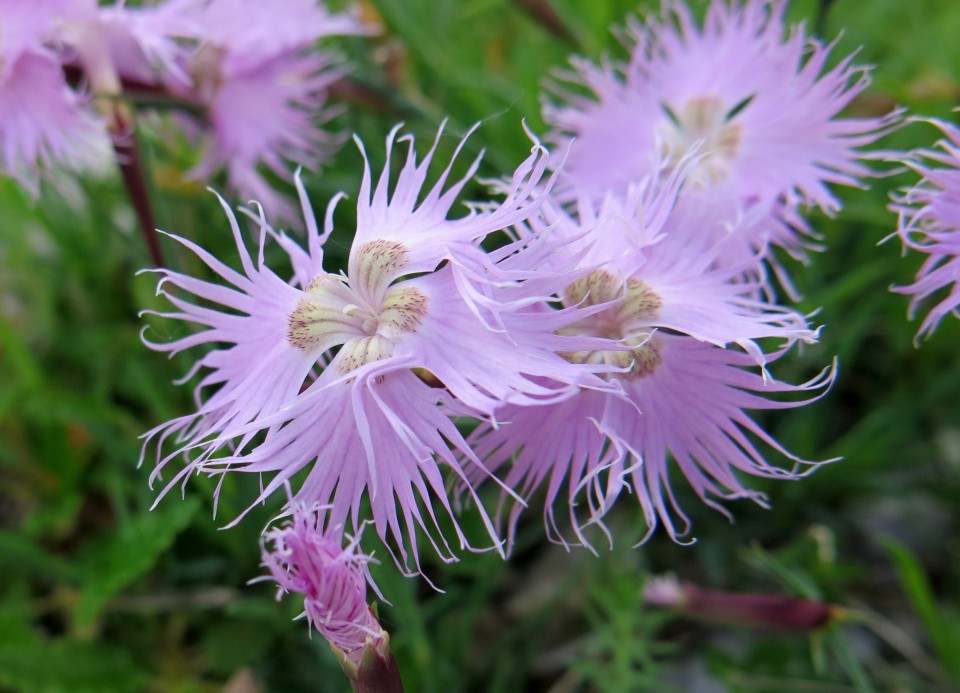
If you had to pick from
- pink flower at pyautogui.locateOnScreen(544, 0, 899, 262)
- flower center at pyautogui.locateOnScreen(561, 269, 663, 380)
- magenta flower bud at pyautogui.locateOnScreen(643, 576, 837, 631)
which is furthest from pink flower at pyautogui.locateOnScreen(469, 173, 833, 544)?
magenta flower bud at pyautogui.locateOnScreen(643, 576, 837, 631)

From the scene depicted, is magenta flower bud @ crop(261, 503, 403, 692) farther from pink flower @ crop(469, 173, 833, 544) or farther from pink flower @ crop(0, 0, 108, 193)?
pink flower @ crop(0, 0, 108, 193)

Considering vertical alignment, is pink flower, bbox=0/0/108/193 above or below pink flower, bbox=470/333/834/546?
above

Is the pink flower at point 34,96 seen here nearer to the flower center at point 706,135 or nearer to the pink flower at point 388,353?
the pink flower at point 388,353

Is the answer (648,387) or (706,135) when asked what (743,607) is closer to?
(648,387)

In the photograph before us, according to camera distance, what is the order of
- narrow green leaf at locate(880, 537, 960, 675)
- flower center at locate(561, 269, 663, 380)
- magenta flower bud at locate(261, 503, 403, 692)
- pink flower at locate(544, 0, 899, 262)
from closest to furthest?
1. magenta flower bud at locate(261, 503, 403, 692)
2. flower center at locate(561, 269, 663, 380)
3. pink flower at locate(544, 0, 899, 262)
4. narrow green leaf at locate(880, 537, 960, 675)

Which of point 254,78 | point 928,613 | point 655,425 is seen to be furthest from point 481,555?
point 254,78

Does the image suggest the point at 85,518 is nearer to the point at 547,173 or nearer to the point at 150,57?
the point at 150,57
